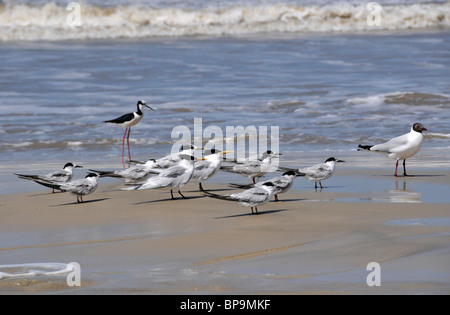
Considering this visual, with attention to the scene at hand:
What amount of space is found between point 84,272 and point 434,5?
112ft

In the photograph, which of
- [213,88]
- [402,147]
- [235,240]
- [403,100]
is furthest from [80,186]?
[213,88]

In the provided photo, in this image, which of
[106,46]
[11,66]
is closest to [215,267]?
[11,66]

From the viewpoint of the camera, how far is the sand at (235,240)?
5.31m

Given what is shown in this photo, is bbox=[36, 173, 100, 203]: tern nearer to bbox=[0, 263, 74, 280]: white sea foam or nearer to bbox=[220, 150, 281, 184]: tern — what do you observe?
bbox=[220, 150, 281, 184]: tern

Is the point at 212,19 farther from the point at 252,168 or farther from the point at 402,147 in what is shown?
the point at 252,168

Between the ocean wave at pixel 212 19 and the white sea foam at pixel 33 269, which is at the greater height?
the ocean wave at pixel 212 19

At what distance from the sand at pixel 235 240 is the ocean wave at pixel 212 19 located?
84.1ft

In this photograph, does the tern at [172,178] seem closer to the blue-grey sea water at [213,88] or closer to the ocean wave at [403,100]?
the blue-grey sea water at [213,88]

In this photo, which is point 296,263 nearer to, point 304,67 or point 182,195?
point 182,195

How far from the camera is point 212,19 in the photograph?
3578 cm

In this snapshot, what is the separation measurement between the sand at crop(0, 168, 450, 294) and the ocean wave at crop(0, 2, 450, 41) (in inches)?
1010

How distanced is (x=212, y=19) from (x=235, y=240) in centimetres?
3000

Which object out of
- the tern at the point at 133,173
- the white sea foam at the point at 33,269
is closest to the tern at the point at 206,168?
the tern at the point at 133,173

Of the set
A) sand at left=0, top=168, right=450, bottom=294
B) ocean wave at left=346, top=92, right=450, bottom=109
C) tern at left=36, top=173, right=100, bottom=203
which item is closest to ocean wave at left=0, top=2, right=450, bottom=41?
ocean wave at left=346, top=92, right=450, bottom=109
